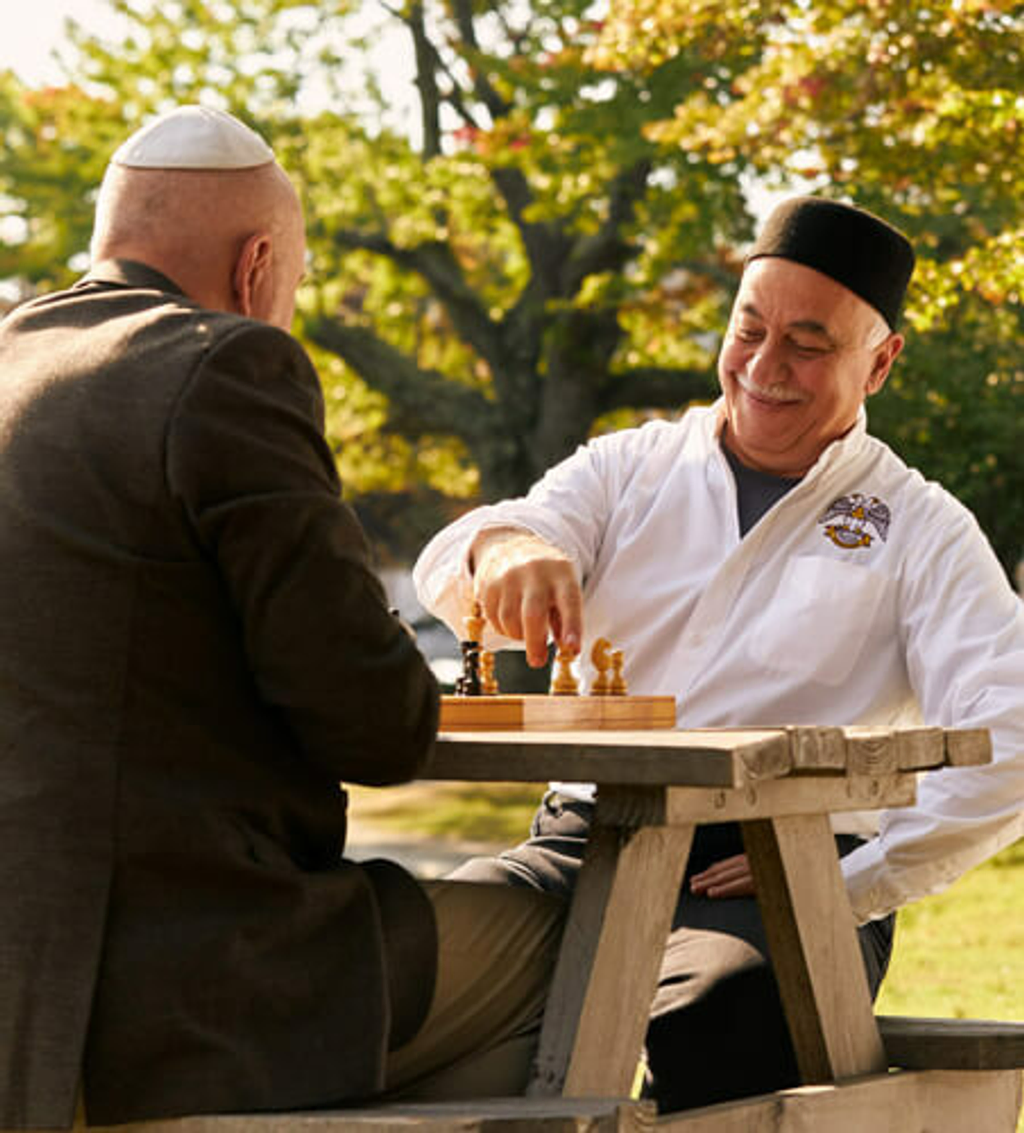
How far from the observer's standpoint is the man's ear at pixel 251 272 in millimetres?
2885

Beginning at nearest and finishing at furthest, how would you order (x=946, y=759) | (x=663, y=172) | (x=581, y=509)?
(x=946, y=759) < (x=581, y=509) < (x=663, y=172)

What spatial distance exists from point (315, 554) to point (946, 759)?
1268mm

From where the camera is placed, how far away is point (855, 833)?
12.8ft

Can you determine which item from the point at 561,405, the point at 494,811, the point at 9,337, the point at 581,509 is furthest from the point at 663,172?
the point at 9,337

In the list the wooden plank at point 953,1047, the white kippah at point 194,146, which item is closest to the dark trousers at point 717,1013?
the wooden plank at point 953,1047

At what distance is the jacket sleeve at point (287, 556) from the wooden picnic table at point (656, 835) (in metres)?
0.27

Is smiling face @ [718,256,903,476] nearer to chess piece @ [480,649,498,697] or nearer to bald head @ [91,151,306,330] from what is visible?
chess piece @ [480,649,498,697]

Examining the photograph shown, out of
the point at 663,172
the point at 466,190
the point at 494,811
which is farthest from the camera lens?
the point at 466,190

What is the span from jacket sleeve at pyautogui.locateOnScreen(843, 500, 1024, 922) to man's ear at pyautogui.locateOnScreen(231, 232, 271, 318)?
1.55 meters

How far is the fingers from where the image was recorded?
3.61 m

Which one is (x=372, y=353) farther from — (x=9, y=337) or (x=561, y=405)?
(x=9, y=337)

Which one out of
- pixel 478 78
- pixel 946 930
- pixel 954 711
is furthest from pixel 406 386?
pixel 954 711

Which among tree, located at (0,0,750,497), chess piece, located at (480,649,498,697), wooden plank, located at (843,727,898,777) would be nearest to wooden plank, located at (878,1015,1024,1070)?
wooden plank, located at (843,727,898,777)

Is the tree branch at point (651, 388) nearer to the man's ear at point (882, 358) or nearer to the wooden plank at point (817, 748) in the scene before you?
the man's ear at point (882, 358)
